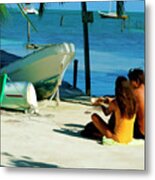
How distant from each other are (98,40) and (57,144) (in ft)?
1.60

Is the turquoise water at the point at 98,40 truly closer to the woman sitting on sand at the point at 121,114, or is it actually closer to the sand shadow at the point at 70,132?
the woman sitting on sand at the point at 121,114

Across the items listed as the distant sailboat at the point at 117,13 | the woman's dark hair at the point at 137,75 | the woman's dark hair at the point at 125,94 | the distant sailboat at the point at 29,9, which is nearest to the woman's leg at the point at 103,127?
the woman's dark hair at the point at 125,94

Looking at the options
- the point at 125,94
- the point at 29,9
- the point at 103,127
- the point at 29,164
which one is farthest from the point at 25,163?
the point at 29,9

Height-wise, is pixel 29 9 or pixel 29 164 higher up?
pixel 29 9

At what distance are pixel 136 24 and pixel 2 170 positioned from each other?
871 mm

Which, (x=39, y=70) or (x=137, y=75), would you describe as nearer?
(x=137, y=75)

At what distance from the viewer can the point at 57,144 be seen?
2.47m

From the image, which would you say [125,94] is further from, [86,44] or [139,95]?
[86,44]

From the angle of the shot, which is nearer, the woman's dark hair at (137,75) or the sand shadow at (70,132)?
the woman's dark hair at (137,75)

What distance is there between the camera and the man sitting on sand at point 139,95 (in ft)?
7.79

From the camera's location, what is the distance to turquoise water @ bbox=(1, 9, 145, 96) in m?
2.40

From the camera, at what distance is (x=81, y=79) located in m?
2.46

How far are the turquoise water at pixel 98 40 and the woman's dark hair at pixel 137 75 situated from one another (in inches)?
0.7

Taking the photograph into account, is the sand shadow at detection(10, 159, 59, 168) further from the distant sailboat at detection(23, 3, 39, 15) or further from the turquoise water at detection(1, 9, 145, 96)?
the distant sailboat at detection(23, 3, 39, 15)
